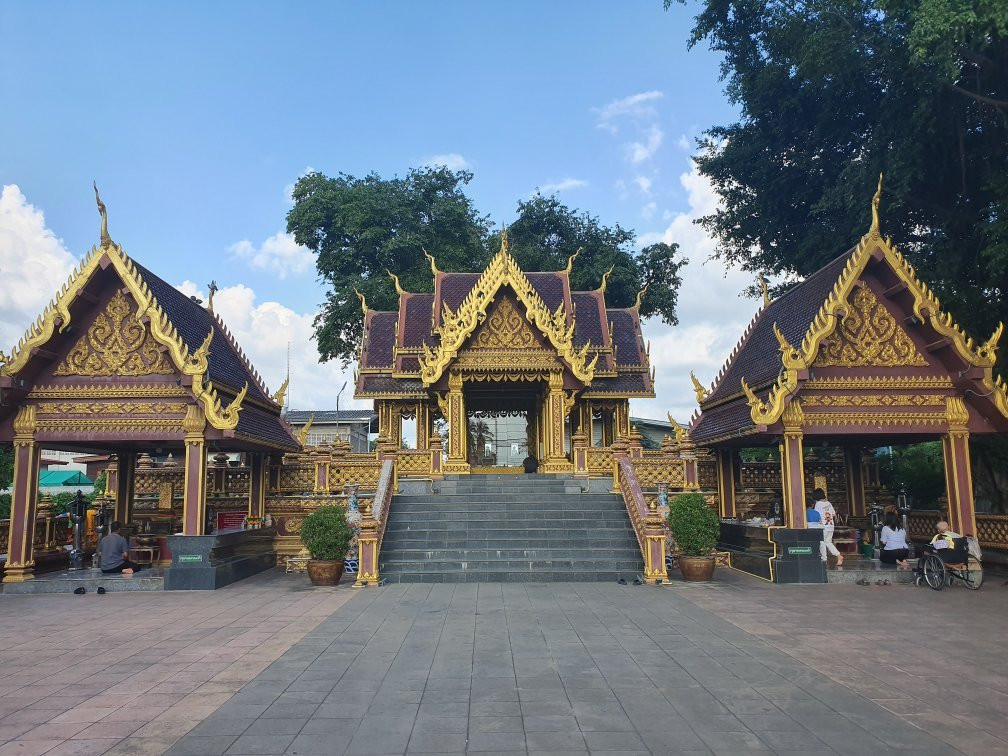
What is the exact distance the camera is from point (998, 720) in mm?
5027

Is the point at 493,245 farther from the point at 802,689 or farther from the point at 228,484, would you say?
the point at 802,689

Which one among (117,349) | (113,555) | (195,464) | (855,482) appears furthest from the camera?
(855,482)

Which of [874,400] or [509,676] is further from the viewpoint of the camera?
[874,400]

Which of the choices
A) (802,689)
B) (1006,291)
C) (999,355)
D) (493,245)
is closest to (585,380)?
(999,355)

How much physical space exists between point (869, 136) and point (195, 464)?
70.4ft

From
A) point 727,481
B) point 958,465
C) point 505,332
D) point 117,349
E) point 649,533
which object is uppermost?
point 505,332

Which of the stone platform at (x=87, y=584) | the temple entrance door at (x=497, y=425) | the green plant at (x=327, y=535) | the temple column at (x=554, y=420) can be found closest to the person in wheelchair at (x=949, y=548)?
the temple column at (x=554, y=420)

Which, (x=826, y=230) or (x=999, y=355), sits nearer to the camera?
(x=999, y=355)

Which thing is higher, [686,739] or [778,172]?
[778,172]

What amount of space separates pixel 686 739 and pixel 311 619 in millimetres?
5864

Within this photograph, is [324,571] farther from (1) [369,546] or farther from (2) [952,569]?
(2) [952,569]

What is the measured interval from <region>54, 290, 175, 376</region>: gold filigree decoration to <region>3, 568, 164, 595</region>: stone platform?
144 inches

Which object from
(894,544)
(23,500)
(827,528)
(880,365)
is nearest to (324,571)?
(23,500)

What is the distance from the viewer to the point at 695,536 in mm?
12547
